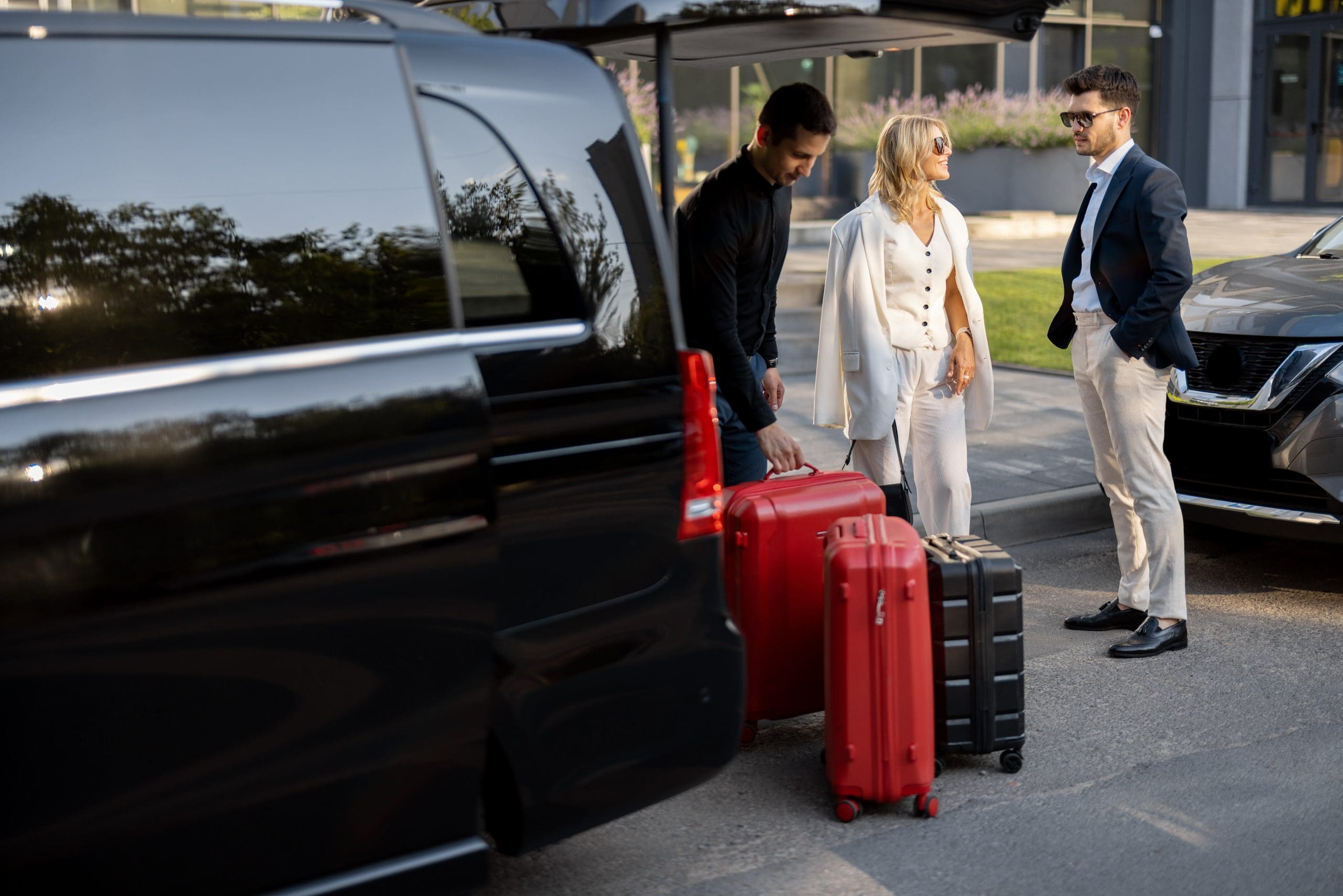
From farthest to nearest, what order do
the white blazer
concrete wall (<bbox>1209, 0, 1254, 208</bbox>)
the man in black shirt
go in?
1. concrete wall (<bbox>1209, 0, 1254, 208</bbox>)
2. the white blazer
3. the man in black shirt

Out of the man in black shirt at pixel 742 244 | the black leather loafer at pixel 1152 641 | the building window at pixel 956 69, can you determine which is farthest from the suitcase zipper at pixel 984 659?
the building window at pixel 956 69

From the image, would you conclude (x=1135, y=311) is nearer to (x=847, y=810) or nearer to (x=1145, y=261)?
(x=1145, y=261)

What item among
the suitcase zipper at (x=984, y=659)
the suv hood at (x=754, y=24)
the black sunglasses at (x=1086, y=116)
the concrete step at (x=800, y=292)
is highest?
the suv hood at (x=754, y=24)

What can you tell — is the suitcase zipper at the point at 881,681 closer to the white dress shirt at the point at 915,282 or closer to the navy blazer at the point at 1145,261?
the white dress shirt at the point at 915,282

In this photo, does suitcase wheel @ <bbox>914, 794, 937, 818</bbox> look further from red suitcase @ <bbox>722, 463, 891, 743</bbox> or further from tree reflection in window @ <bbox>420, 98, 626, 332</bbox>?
tree reflection in window @ <bbox>420, 98, 626, 332</bbox>

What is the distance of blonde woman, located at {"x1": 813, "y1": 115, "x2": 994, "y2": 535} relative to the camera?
482cm

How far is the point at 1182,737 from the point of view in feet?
13.6

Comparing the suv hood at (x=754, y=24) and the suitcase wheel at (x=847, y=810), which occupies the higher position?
the suv hood at (x=754, y=24)

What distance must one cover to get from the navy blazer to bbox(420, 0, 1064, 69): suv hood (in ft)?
2.93

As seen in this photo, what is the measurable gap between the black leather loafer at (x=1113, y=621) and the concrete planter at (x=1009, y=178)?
15569mm

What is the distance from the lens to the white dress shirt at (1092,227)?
193 inches

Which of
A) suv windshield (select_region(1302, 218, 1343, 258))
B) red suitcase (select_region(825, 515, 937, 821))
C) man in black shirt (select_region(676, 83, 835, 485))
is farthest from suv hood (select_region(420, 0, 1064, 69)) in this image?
suv windshield (select_region(1302, 218, 1343, 258))

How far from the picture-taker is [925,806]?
362 cm

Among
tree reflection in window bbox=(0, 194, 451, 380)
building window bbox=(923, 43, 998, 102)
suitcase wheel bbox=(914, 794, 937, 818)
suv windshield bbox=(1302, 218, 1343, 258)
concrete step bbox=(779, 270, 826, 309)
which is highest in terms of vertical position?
building window bbox=(923, 43, 998, 102)
